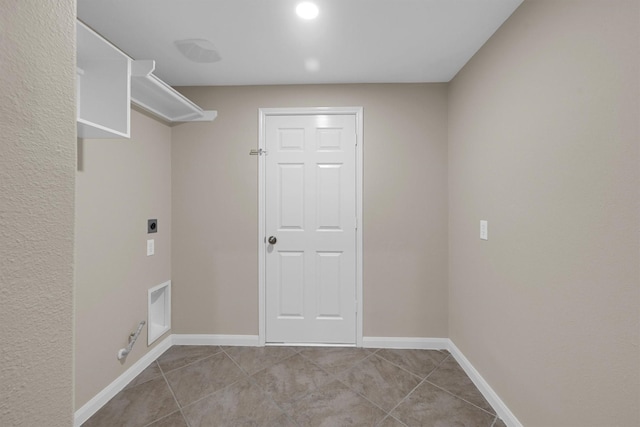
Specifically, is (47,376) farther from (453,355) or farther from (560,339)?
(453,355)

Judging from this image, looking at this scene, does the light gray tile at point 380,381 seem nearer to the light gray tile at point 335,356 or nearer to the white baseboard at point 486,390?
the light gray tile at point 335,356

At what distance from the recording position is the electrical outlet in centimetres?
188

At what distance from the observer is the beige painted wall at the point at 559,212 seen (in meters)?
1.02

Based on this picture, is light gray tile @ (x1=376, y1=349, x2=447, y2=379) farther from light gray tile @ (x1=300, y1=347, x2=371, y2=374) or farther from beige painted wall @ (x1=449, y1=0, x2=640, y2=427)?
beige painted wall @ (x1=449, y1=0, x2=640, y2=427)

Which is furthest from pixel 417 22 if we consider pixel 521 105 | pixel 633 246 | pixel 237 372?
pixel 237 372

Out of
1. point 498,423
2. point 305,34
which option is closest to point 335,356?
point 498,423

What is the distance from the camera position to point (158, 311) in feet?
8.12

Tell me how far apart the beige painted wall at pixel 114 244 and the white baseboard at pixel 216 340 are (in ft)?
1.16

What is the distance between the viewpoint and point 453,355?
239 cm

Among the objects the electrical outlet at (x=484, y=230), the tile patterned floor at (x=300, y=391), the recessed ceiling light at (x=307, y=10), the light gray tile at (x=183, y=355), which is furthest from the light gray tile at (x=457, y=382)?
the recessed ceiling light at (x=307, y=10)

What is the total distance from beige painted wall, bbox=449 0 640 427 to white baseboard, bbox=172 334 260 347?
1.83 m

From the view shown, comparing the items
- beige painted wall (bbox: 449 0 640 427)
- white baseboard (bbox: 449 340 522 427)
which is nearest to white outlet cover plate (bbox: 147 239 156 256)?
beige painted wall (bbox: 449 0 640 427)

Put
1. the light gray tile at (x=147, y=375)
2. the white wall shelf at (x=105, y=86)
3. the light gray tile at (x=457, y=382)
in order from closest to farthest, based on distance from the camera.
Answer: the white wall shelf at (x=105, y=86) → the light gray tile at (x=457, y=382) → the light gray tile at (x=147, y=375)

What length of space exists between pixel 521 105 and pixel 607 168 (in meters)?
0.63
